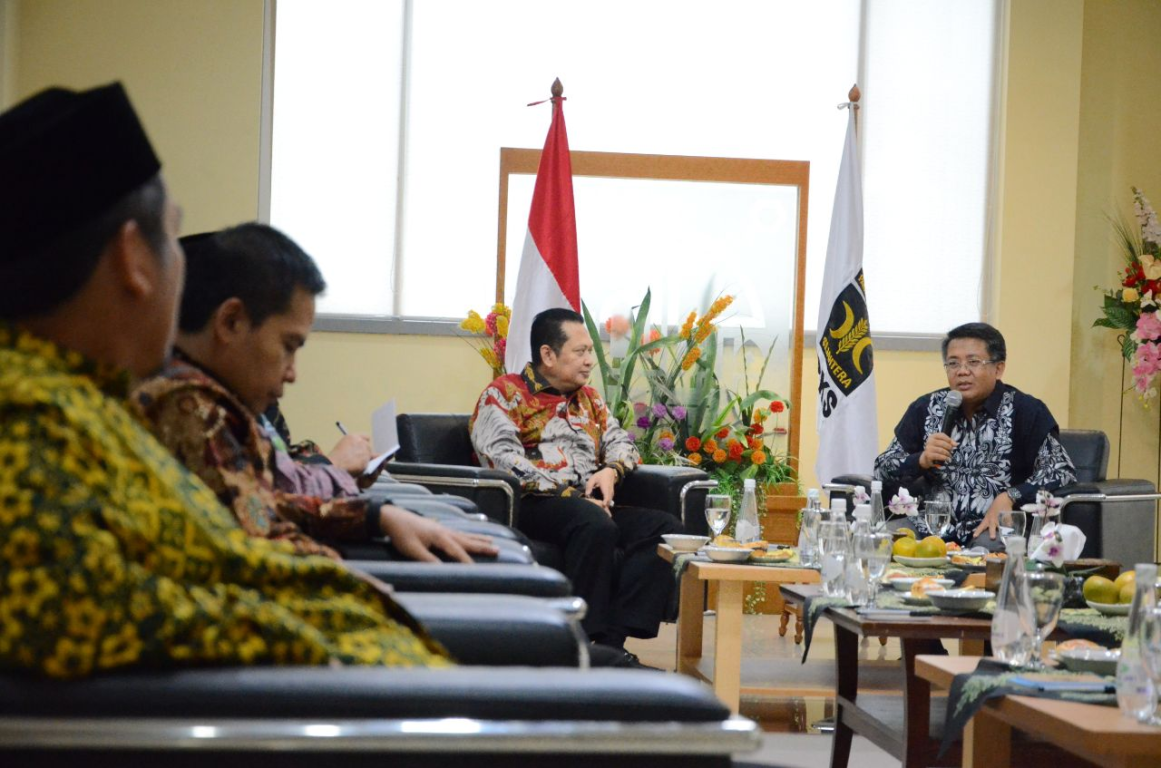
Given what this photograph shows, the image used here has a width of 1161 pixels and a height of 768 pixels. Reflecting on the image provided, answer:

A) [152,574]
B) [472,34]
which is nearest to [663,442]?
[472,34]

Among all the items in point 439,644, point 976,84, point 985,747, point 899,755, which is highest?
point 976,84

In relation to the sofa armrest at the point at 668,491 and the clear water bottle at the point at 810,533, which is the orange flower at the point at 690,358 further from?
the clear water bottle at the point at 810,533

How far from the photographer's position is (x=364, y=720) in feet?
3.26

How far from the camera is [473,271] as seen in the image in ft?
20.7

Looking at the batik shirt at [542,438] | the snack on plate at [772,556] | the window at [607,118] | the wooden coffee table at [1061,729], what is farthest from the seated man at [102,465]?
the window at [607,118]

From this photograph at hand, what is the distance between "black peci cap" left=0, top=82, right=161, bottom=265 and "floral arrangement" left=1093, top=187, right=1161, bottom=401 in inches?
226

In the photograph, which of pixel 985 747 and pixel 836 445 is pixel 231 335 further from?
pixel 836 445

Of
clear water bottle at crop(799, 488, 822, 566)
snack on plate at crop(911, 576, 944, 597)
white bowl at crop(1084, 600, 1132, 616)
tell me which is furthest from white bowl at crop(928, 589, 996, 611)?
clear water bottle at crop(799, 488, 822, 566)

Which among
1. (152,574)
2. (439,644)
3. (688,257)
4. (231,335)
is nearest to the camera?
(152,574)

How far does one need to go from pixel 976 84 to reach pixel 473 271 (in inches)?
106

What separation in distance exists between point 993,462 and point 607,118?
2735 millimetres

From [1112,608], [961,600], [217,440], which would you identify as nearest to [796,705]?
[961,600]

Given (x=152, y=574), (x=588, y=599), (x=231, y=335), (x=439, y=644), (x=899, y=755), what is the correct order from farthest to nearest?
(x=588, y=599) < (x=899, y=755) < (x=231, y=335) < (x=439, y=644) < (x=152, y=574)

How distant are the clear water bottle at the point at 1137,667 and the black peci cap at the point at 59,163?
1.28 m
